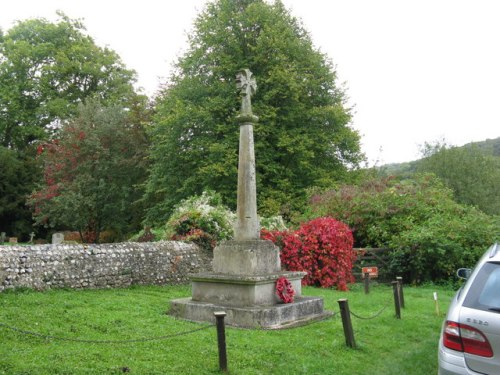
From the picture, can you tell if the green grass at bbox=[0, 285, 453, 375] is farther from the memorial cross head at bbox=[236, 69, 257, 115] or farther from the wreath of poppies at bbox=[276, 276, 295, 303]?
the memorial cross head at bbox=[236, 69, 257, 115]

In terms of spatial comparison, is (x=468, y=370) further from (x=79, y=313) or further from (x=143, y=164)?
(x=143, y=164)

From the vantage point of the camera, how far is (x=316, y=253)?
→ 1586 centimetres

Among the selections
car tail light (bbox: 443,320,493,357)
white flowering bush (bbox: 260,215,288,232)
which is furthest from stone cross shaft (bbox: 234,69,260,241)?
white flowering bush (bbox: 260,215,288,232)

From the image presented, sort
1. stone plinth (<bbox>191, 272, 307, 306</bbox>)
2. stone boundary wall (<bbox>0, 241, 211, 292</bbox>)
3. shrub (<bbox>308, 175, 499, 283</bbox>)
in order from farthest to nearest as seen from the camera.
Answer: shrub (<bbox>308, 175, 499, 283</bbox>)
stone boundary wall (<bbox>0, 241, 211, 292</bbox>)
stone plinth (<bbox>191, 272, 307, 306</bbox>)

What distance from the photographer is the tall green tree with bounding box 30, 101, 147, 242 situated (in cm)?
2916

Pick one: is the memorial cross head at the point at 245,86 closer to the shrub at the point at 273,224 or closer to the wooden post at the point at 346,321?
the wooden post at the point at 346,321

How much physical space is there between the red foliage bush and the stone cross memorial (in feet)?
17.8

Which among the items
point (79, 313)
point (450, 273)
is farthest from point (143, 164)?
point (79, 313)

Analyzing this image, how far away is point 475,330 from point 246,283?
17.1ft

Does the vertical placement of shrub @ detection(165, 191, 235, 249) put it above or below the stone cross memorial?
above

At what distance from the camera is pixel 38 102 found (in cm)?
3556

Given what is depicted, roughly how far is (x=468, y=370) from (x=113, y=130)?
94.4 ft

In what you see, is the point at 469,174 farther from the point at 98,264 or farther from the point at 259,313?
the point at 259,313

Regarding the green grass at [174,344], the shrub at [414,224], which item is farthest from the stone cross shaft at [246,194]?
the shrub at [414,224]
